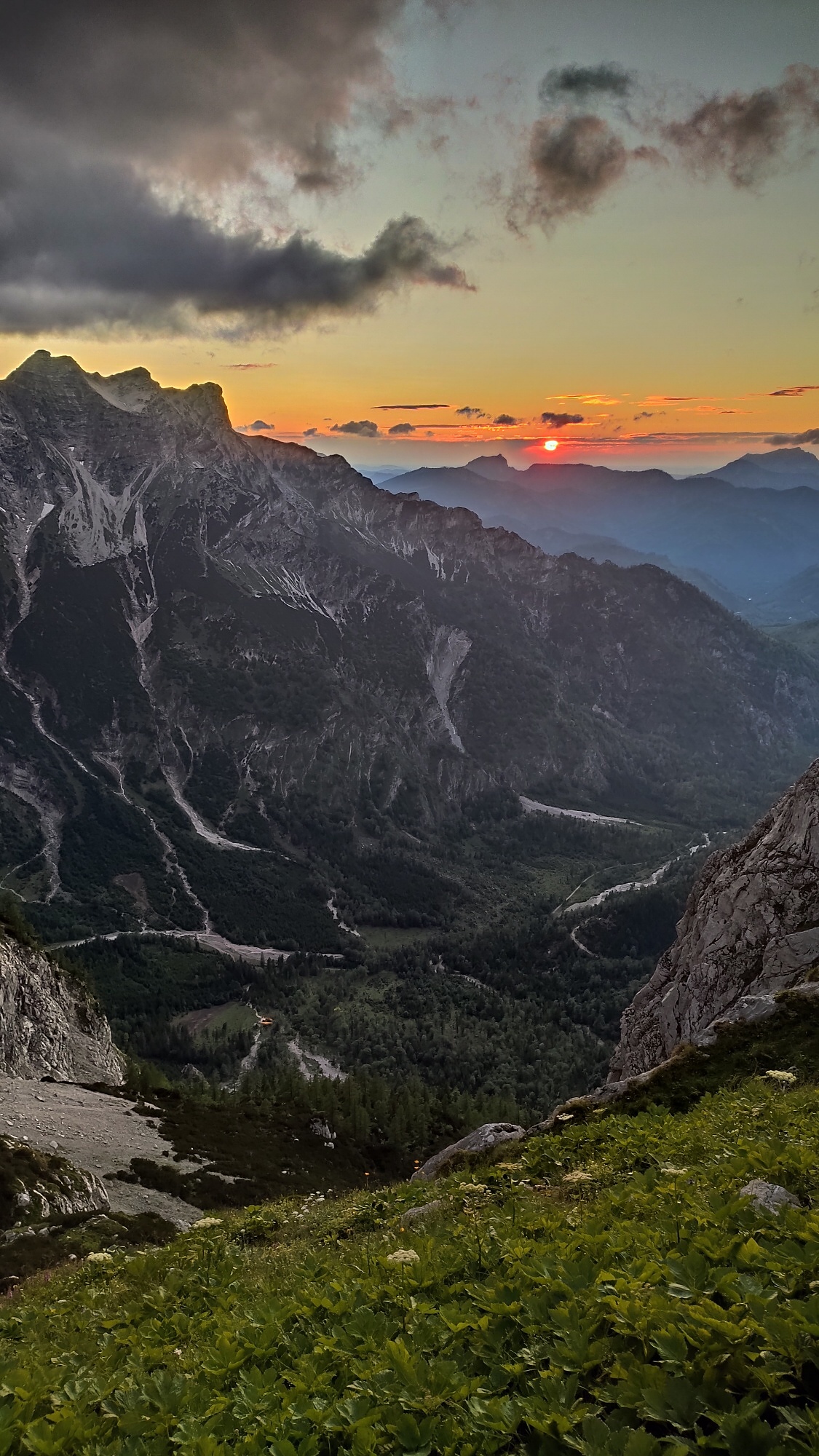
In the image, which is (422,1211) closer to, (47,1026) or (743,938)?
(743,938)

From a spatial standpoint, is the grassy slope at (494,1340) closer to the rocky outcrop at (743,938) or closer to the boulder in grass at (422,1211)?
the boulder in grass at (422,1211)

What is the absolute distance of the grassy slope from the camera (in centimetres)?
630

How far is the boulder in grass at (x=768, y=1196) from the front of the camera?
10508mm

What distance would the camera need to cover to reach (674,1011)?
63906 mm

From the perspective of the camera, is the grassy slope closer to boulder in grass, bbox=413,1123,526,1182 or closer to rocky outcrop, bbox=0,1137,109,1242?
Result: boulder in grass, bbox=413,1123,526,1182

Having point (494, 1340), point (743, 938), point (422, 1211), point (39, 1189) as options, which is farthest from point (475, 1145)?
point (743, 938)

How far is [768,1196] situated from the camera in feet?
36.5

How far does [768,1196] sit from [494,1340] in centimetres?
528

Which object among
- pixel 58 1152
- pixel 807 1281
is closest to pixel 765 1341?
pixel 807 1281

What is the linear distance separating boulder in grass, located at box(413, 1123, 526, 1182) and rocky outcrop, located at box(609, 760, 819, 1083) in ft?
68.5

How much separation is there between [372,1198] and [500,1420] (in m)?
19.4

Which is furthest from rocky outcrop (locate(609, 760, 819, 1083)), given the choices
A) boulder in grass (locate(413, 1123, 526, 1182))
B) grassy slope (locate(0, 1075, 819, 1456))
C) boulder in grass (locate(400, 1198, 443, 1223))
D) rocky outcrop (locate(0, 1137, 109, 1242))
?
rocky outcrop (locate(0, 1137, 109, 1242))

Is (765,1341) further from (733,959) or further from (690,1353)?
(733,959)

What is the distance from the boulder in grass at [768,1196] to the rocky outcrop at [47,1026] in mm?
93906
